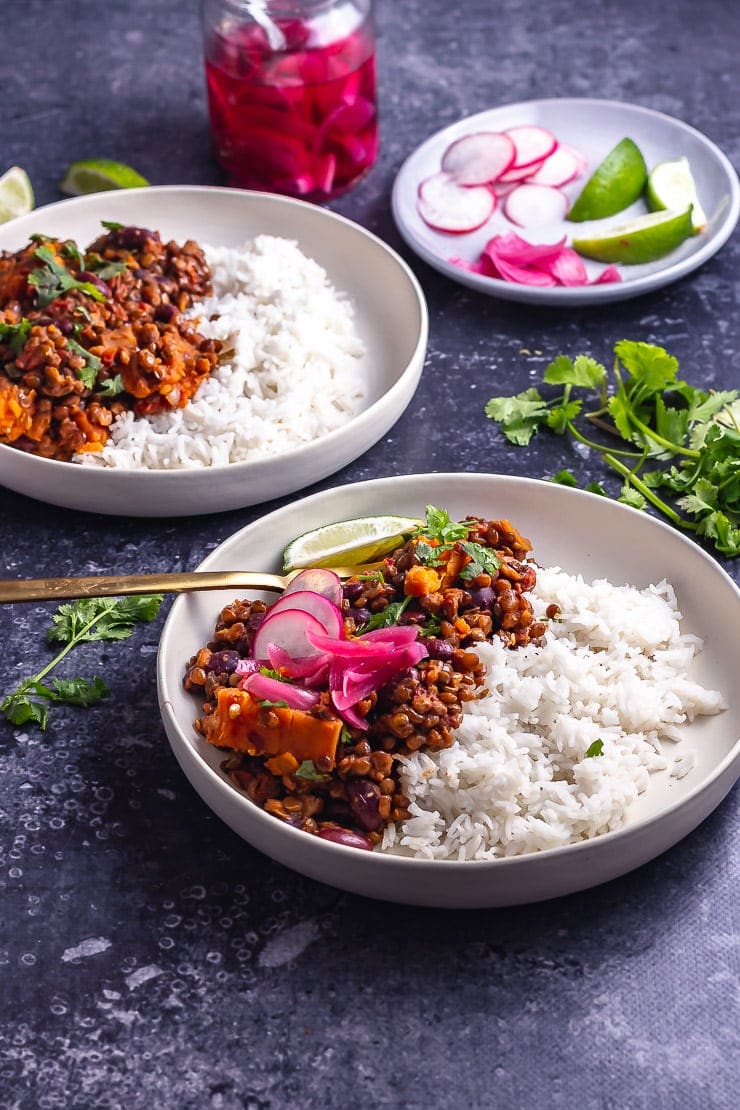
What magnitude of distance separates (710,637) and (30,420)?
1677 mm

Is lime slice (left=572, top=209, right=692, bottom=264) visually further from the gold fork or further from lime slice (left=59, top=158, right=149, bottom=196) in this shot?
the gold fork

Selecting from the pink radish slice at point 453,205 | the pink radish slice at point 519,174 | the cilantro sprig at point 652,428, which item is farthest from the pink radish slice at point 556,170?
the cilantro sprig at point 652,428

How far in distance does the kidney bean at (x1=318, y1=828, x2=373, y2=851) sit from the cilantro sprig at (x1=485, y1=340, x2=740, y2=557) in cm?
118

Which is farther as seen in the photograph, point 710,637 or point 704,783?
point 710,637

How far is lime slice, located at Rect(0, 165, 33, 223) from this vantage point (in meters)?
3.75

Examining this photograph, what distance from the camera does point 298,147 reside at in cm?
384

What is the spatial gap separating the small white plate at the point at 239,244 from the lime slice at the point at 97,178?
188 mm

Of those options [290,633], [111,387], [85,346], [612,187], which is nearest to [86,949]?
[290,633]

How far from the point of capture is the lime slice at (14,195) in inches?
148

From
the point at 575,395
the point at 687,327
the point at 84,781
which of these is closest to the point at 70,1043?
the point at 84,781

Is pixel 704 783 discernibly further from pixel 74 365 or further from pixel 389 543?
pixel 74 365

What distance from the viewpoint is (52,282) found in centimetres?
310

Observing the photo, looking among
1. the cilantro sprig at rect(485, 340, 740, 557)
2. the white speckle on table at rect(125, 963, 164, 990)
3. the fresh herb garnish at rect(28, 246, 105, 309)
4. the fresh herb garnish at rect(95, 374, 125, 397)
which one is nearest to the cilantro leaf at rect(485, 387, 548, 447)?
the cilantro sprig at rect(485, 340, 740, 557)

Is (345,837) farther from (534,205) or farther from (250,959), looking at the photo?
(534,205)
